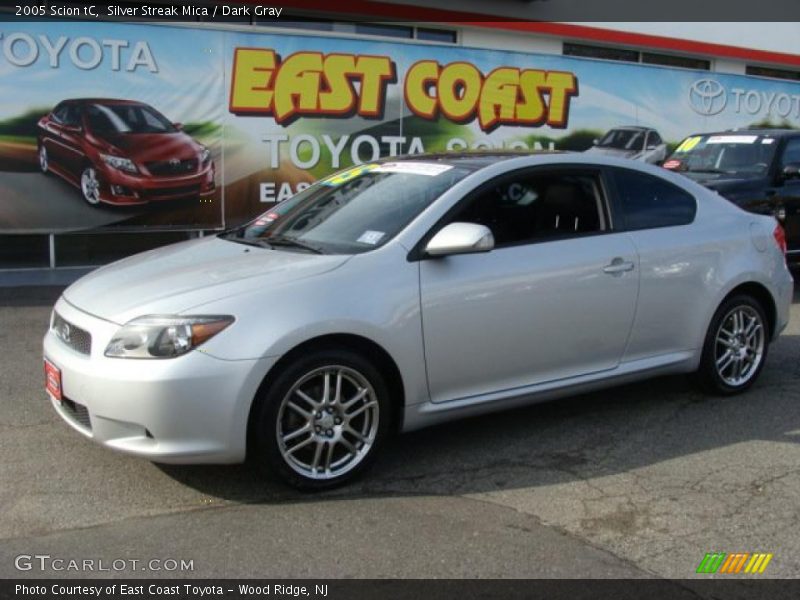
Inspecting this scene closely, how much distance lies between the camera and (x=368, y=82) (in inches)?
468

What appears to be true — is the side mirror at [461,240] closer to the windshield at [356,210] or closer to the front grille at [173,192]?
the windshield at [356,210]

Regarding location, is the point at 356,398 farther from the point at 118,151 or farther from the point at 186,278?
the point at 118,151

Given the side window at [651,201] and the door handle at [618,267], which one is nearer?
the door handle at [618,267]

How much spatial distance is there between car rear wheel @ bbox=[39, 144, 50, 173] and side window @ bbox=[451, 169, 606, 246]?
290 inches

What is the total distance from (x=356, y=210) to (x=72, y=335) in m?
1.63

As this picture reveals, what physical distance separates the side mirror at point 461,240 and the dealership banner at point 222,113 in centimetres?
715

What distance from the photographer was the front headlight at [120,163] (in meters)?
10.5

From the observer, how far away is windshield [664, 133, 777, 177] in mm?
9859

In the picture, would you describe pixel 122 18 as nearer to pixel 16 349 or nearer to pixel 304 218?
pixel 16 349

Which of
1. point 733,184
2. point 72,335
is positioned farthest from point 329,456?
A: point 733,184

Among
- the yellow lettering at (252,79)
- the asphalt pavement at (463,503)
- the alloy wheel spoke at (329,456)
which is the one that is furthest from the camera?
the yellow lettering at (252,79)

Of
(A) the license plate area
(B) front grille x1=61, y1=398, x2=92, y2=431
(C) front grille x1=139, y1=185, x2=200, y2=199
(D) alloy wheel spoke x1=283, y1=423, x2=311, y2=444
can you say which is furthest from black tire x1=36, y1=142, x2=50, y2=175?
(D) alloy wheel spoke x1=283, y1=423, x2=311, y2=444

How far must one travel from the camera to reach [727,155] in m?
10.2

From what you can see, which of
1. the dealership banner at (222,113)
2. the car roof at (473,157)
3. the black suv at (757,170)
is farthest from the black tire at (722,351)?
the dealership banner at (222,113)
